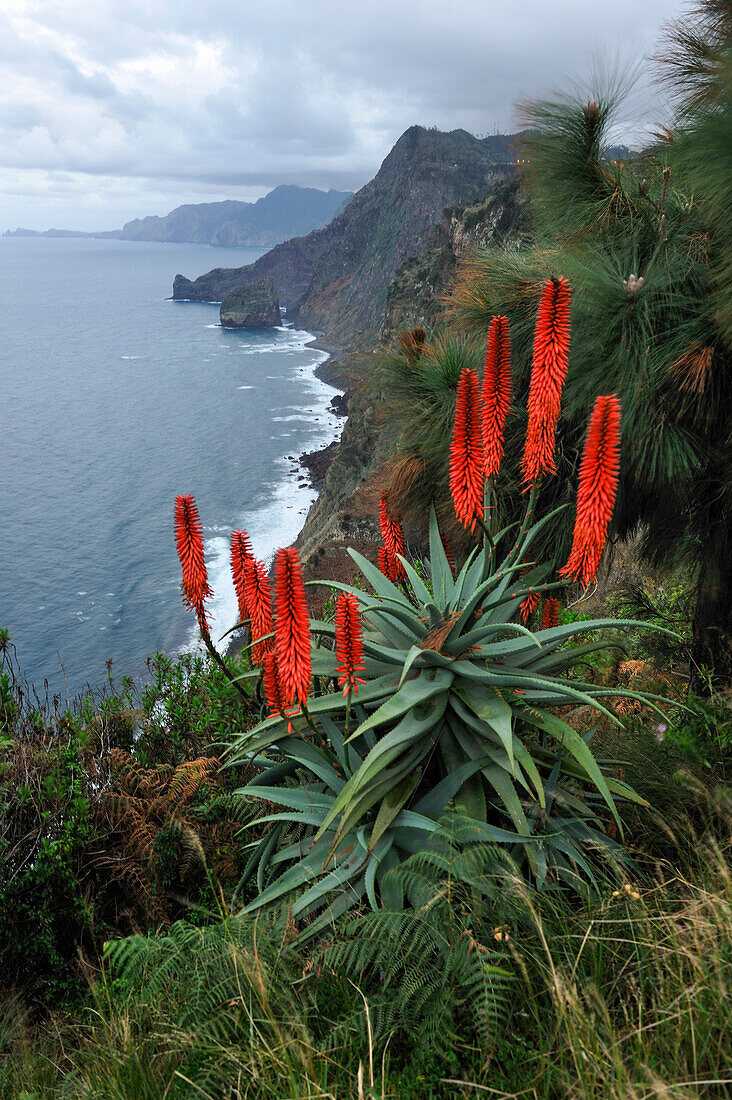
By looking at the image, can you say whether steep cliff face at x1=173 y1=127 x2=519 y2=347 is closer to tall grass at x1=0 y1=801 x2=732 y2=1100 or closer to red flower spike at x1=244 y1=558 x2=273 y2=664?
red flower spike at x1=244 y1=558 x2=273 y2=664

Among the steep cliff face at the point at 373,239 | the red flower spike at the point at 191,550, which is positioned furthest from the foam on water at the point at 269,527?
the steep cliff face at the point at 373,239

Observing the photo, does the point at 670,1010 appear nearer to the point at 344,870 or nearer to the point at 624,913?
the point at 624,913

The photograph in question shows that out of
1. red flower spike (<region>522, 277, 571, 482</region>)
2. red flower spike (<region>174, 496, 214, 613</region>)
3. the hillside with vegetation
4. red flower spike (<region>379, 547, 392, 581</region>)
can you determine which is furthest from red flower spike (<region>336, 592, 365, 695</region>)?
red flower spike (<region>379, 547, 392, 581</region>)

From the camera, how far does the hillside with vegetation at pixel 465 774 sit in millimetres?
2088

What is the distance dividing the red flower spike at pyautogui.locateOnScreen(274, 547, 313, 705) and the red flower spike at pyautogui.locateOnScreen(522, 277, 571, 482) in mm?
1420

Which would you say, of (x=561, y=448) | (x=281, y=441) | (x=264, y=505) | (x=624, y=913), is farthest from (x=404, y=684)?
(x=281, y=441)

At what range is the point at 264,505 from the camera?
172 feet

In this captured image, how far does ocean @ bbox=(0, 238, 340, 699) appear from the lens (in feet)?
119

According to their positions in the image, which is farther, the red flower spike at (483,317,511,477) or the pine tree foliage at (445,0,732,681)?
the pine tree foliage at (445,0,732,681)

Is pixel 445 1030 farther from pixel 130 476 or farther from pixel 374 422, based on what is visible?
pixel 130 476

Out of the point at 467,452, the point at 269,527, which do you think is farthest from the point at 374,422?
the point at 269,527

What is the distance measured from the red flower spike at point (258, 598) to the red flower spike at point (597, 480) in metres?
1.32

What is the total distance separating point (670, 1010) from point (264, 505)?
5134 cm

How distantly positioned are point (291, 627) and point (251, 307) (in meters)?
146
